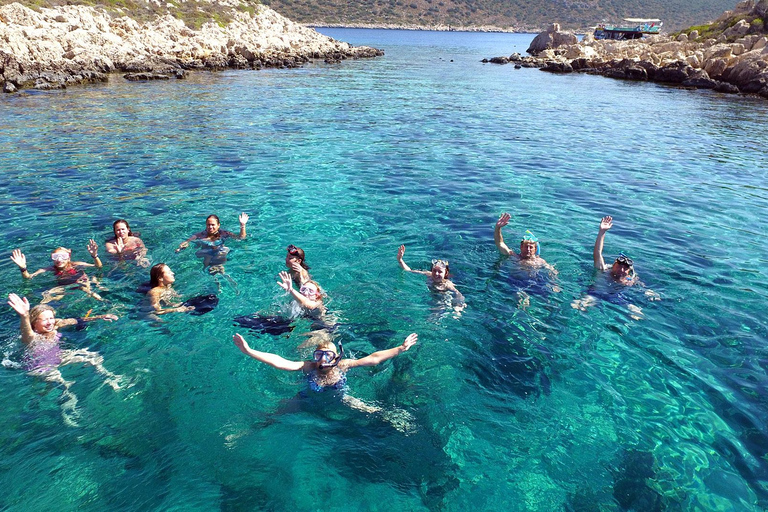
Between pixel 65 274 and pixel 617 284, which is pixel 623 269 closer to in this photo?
pixel 617 284

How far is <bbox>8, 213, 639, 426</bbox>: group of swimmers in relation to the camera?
24.3ft

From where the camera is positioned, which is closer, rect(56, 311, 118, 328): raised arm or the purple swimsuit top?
the purple swimsuit top

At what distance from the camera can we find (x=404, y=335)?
30.1 ft

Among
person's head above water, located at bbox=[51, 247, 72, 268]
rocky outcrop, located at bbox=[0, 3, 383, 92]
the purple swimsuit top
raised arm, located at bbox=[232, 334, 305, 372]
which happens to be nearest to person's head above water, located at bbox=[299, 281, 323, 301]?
raised arm, located at bbox=[232, 334, 305, 372]

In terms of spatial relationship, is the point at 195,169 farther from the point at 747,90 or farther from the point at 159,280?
the point at 747,90

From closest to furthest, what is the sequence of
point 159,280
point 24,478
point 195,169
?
point 24,478 < point 159,280 < point 195,169

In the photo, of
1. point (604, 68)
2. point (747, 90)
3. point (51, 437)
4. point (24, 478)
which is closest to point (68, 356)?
point (51, 437)

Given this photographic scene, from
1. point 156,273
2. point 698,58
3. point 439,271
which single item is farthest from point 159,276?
point 698,58

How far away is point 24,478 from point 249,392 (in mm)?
3035

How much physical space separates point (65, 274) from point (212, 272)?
126 inches

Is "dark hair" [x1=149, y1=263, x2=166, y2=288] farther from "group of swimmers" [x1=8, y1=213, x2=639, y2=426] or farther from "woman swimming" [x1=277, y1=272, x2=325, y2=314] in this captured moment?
"woman swimming" [x1=277, y1=272, x2=325, y2=314]

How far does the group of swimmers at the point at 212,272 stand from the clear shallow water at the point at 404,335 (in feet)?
1.05

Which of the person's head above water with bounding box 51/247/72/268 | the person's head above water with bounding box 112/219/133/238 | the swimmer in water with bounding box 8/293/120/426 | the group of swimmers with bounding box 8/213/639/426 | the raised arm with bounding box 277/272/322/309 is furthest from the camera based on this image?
the person's head above water with bounding box 112/219/133/238

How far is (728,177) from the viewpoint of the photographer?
19328 mm
